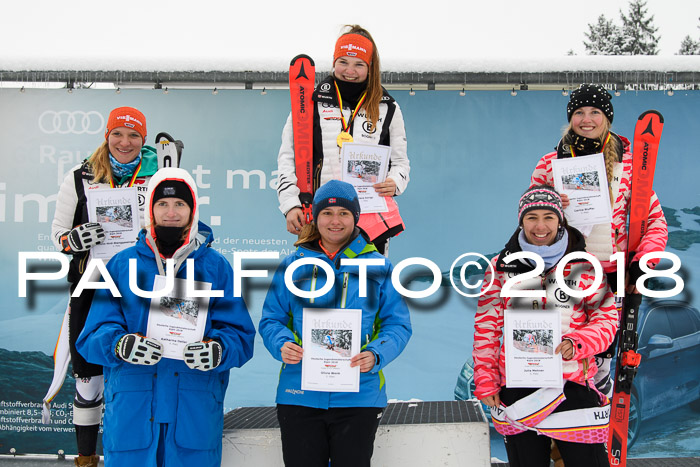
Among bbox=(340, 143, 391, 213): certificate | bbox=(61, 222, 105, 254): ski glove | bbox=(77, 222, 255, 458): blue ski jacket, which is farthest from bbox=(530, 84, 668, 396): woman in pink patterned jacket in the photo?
bbox=(61, 222, 105, 254): ski glove

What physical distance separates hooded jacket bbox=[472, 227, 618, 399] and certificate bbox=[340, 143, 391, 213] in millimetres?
652

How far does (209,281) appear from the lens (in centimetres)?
251

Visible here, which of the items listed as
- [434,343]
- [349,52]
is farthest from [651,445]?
[349,52]

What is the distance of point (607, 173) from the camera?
9.59 ft

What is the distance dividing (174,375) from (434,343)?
7.45 feet

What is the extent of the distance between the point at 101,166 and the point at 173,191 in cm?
75

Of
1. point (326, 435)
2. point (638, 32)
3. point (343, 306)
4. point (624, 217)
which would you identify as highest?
point (638, 32)

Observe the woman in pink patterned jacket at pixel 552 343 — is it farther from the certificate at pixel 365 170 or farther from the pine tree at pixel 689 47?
the pine tree at pixel 689 47

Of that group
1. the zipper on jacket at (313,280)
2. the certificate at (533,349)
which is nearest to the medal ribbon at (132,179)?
the zipper on jacket at (313,280)

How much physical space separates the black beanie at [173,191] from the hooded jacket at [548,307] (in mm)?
1357

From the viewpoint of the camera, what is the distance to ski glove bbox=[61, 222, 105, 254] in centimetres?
284

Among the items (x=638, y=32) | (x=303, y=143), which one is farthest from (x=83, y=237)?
(x=638, y=32)

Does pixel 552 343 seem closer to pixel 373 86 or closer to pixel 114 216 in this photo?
pixel 373 86
